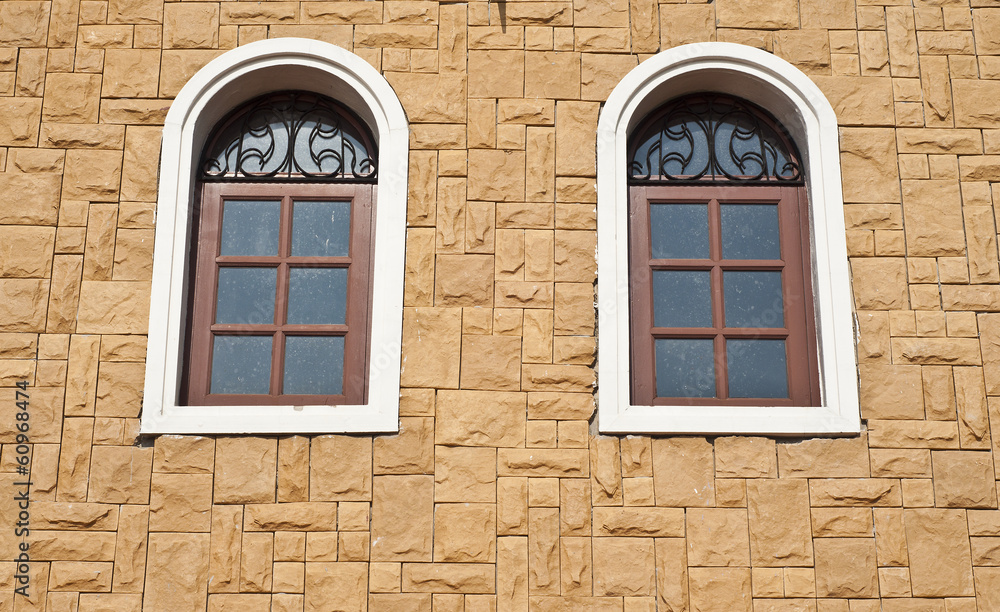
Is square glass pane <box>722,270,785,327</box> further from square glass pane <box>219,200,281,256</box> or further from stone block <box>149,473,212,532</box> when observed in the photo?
stone block <box>149,473,212,532</box>

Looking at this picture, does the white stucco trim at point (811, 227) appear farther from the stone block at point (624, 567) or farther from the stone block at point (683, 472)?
the stone block at point (624, 567)

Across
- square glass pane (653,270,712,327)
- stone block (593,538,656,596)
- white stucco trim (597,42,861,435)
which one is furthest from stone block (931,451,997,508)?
stone block (593,538,656,596)

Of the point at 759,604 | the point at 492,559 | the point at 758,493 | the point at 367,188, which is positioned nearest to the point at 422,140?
the point at 367,188

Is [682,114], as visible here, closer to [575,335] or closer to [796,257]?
[796,257]

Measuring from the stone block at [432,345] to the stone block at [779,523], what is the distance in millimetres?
1538

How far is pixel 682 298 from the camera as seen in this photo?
14.4ft

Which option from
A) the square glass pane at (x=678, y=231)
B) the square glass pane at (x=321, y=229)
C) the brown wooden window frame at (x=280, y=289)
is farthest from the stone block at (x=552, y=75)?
the square glass pane at (x=321, y=229)

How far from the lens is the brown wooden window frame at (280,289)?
4.26m

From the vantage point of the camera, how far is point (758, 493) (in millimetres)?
3992

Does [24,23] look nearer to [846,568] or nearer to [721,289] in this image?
[721,289]

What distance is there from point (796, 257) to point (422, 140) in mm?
2060

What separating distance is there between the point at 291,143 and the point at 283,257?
66cm

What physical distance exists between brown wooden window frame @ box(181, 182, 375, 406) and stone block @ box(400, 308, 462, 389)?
0.90 feet

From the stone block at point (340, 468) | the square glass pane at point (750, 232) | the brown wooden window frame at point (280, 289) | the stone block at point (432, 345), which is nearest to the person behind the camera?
the stone block at point (340, 468)
